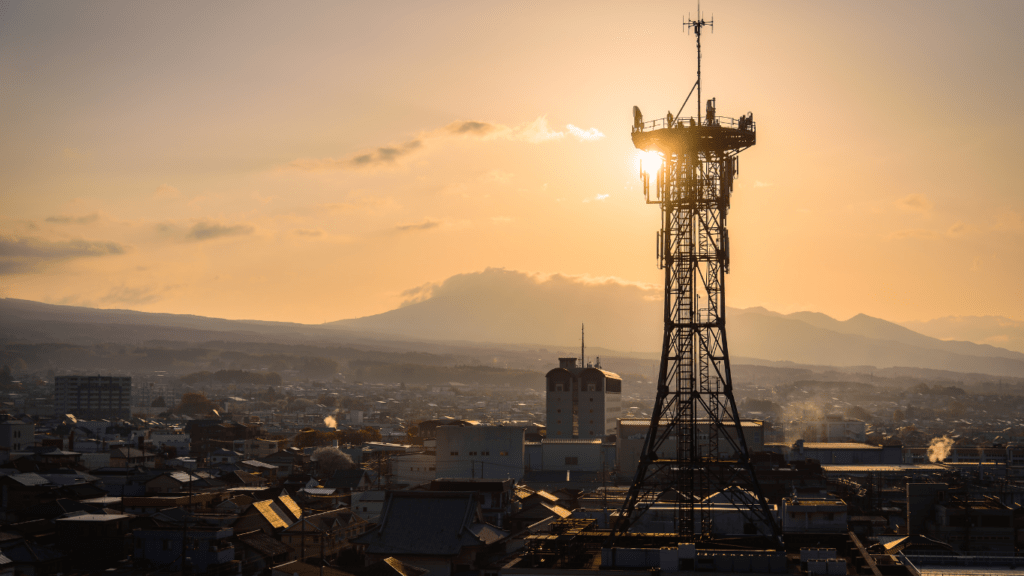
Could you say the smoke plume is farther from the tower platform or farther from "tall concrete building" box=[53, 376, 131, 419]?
"tall concrete building" box=[53, 376, 131, 419]

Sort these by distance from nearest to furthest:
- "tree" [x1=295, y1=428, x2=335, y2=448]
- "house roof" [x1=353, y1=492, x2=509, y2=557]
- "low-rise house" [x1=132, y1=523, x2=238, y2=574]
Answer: "house roof" [x1=353, y1=492, x2=509, y2=557], "low-rise house" [x1=132, y1=523, x2=238, y2=574], "tree" [x1=295, y1=428, x2=335, y2=448]

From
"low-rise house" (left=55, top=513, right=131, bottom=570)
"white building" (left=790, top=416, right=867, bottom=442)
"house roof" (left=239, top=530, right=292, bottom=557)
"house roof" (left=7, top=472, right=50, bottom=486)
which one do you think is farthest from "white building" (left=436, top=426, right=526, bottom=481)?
"white building" (left=790, top=416, right=867, bottom=442)

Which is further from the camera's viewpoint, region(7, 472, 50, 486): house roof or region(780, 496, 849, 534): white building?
region(7, 472, 50, 486): house roof

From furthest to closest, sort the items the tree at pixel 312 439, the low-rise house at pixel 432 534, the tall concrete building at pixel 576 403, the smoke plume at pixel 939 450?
the smoke plume at pixel 939 450, the tree at pixel 312 439, the tall concrete building at pixel 576 403, the low-rise house at pixel 432 534

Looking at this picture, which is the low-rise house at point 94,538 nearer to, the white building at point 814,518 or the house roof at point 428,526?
the house roof at point 428,526

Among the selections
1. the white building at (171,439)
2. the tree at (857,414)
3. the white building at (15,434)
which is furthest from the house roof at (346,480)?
the tree at (857,414)

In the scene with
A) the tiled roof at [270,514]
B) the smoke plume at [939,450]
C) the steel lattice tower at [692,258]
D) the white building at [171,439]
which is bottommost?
the smoke plume at [939,450]

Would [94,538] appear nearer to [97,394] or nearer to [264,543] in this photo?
[264,543]
